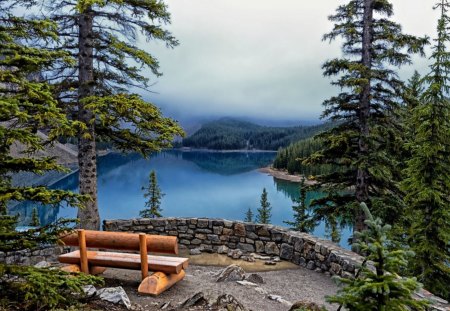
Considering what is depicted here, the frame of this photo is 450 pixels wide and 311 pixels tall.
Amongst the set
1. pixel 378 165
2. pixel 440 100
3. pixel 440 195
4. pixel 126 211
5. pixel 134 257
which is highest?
pixel 440 100

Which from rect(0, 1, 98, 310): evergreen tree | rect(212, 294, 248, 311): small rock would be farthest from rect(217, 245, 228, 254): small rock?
rect(0, 1, 98, 310): evergreen tree

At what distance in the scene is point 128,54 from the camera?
37.5 ft

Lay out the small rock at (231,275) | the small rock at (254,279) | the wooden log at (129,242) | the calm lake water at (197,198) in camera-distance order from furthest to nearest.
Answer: the calm lake water at (197,198) → the small rock at (254,279) → the small rock at (231,275) → the wooden log at (129,242)

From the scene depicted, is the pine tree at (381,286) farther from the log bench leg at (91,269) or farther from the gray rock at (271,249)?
the gray rock at (271,249)

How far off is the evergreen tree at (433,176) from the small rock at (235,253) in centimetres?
552

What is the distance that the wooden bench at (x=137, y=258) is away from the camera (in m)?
7.60

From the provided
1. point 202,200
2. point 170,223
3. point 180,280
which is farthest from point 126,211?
point 180,280

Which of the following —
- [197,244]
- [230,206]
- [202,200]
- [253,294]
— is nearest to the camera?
[253,294]

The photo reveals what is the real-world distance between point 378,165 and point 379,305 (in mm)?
10326

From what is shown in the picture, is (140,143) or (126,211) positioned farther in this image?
(126,211)

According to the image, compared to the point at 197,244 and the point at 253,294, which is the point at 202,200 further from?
the point at 253,294

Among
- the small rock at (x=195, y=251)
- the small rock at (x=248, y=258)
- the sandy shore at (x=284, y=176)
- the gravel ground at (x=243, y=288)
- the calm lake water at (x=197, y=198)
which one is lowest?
the calm lake water at (x=197, y=198)

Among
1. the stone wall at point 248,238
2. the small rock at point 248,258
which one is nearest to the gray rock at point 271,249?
the stone wall at point 248,238

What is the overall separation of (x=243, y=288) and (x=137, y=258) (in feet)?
8.03
